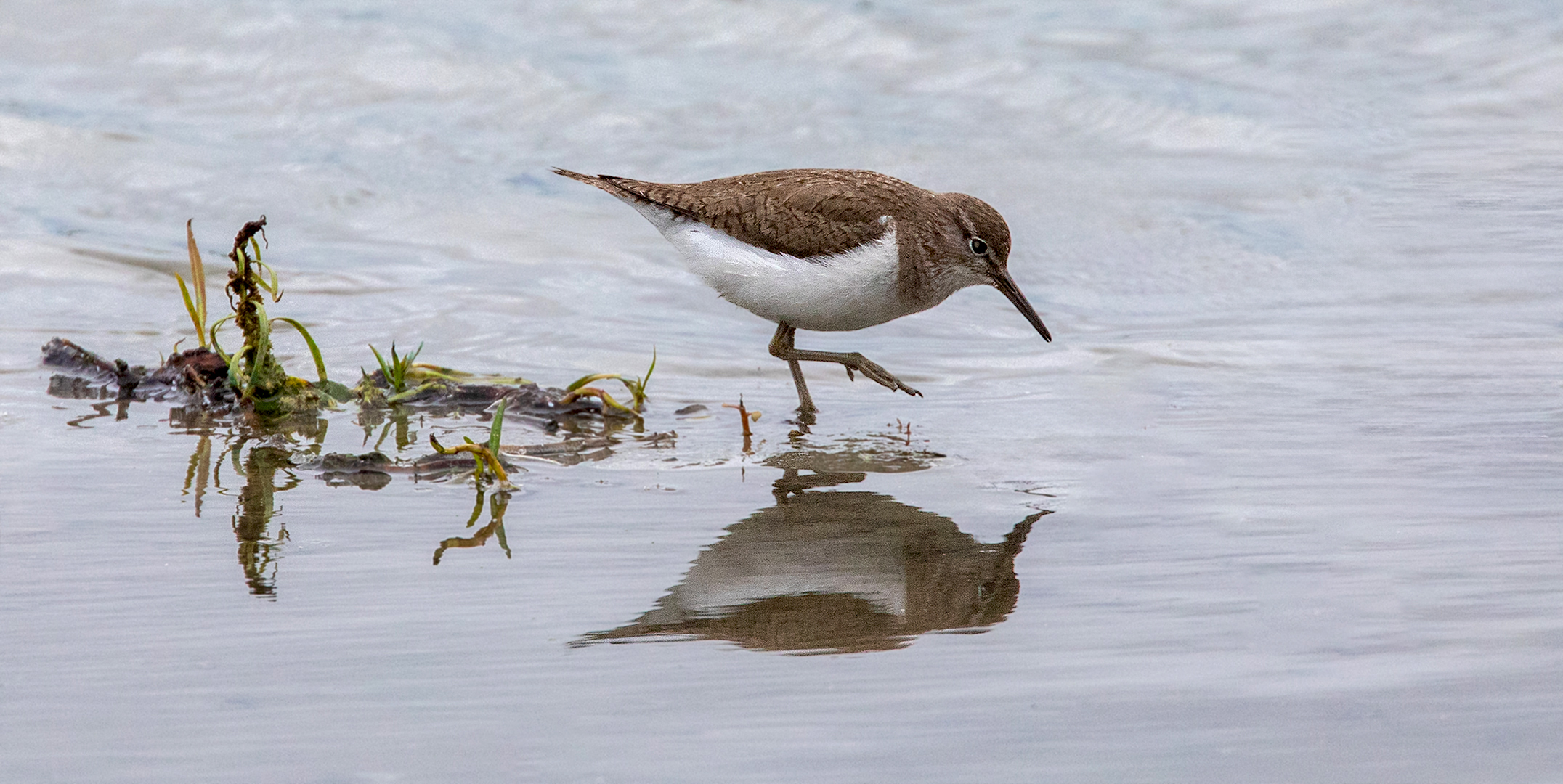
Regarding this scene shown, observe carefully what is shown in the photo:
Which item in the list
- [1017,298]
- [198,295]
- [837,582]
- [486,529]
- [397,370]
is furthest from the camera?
[1017,298]

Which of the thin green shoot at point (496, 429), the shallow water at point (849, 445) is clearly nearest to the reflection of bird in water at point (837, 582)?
the shallow water at point (849, 445)

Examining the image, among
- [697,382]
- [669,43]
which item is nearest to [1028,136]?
[669,43]

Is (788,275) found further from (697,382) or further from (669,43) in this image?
(669,43)

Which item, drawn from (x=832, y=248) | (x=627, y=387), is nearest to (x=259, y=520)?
(x=627, y=387)

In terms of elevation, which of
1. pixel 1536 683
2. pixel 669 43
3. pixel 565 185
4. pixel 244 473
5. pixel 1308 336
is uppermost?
pixel 669 43

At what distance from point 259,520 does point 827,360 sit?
260 centimetres

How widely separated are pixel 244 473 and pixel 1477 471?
153 inches

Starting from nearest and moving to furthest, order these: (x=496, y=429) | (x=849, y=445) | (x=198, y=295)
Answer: (x=496, y=429), (x=849, y=445), (x=198, y=295)

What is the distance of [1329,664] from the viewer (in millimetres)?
3451

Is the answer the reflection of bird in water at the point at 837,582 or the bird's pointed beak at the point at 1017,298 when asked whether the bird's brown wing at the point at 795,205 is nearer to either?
the bird's pointed beak at the point at 1017,298

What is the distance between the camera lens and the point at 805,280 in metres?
6.20

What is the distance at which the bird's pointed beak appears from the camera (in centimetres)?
652

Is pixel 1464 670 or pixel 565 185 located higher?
pixel 565 185

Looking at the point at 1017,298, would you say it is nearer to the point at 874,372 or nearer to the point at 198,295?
the point at 874,372
